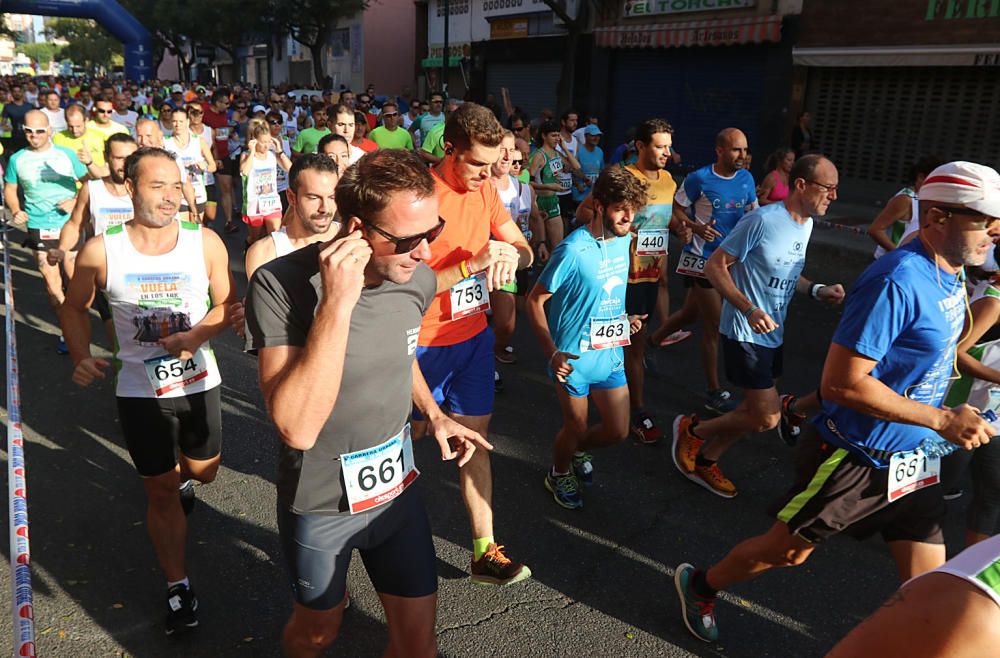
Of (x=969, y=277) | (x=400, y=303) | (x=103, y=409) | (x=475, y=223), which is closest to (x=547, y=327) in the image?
(x=475, y=223)

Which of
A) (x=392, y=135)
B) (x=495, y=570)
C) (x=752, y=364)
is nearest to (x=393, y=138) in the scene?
(x=392, y=135)

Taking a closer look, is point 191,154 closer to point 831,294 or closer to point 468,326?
point 468,326

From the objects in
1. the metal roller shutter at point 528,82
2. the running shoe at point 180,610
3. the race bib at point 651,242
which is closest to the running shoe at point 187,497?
the running shoe at point 180,610

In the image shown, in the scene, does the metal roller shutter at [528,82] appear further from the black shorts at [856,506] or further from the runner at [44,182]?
the black shorts at [856,506]

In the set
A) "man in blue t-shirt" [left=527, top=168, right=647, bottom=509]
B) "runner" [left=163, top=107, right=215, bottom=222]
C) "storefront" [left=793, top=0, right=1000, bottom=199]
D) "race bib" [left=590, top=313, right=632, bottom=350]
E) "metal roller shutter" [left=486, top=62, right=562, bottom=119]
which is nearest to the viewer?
"man in blue t-shirt" [left=527, top=168, right=647, bottom=509]

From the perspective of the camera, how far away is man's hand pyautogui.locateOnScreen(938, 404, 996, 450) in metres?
2.27

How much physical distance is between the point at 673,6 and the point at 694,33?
1614 millimetres

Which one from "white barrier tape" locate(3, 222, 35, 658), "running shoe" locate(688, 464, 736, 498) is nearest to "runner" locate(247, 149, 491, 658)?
"white barrier tape" locate(3, 222, 35, 658)

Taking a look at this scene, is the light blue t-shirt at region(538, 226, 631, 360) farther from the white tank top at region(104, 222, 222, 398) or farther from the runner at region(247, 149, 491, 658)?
the white tank top at region(104, 222, 222, 398)

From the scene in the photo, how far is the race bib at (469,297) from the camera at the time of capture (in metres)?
3.40

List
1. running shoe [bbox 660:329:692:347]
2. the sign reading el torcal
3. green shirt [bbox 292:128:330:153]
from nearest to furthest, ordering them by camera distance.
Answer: running shoe [bbox 660:329:692:347] < green shirt [bbox 292:128:330:153] < the sign reading el torcal

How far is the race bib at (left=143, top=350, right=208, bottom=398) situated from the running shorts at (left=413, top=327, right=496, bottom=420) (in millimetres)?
936

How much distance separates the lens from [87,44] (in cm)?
9300

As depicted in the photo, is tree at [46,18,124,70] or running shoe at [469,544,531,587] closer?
running shoe at [469,544,531,587]
